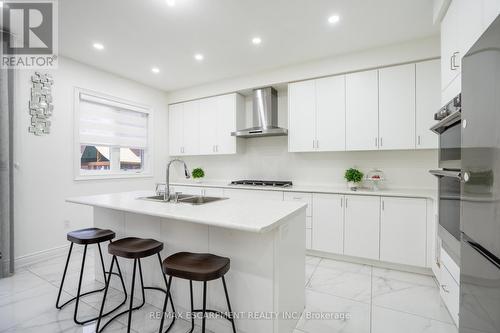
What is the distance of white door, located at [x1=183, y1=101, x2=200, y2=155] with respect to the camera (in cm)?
448

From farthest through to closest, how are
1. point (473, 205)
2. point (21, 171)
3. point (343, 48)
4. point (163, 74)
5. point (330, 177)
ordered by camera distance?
point (163, 74) < point (330, 177) < point (343, 48) < point (21, 171) < point (473, 205)

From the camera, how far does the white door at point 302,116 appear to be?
340 cm

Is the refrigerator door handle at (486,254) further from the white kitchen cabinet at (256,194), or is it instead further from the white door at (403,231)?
the white kitchen cabinet at (256,194)

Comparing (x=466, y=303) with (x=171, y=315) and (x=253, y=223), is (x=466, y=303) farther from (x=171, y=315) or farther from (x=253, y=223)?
(x=171, y=315)

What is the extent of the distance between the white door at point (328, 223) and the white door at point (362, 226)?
0.07m

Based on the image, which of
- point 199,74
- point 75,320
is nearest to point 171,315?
point 75,320

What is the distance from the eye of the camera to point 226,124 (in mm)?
4129

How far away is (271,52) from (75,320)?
11.2ft

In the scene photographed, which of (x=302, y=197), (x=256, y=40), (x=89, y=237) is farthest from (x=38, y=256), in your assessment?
(x=256, y=40)

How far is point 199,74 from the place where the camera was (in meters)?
3.89

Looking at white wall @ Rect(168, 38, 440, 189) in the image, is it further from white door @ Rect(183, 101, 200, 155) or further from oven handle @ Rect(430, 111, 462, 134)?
oven handle @ Rect(430, 111, 462, 134)

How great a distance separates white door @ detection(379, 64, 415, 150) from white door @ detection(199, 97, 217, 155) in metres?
2.65

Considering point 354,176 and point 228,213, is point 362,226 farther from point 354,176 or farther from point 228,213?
point 228,213

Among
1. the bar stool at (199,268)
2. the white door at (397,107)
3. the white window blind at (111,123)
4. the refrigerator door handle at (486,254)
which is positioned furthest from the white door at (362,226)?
the white window blind at (111,123)
